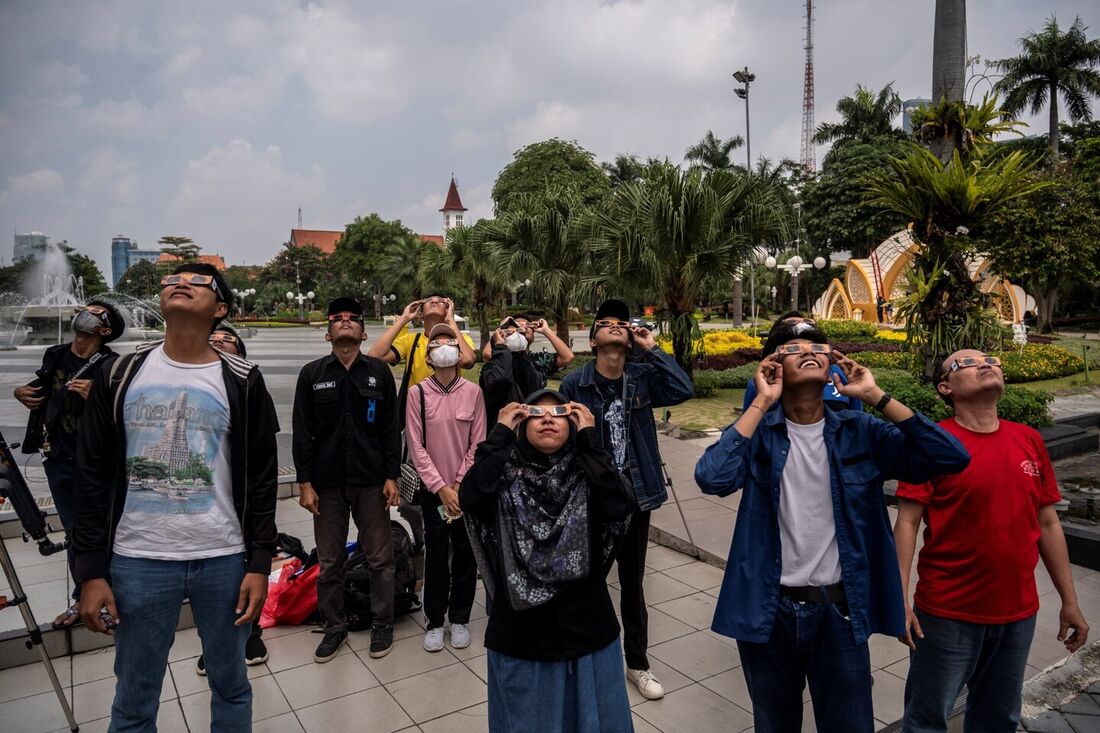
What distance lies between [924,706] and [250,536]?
2584mm

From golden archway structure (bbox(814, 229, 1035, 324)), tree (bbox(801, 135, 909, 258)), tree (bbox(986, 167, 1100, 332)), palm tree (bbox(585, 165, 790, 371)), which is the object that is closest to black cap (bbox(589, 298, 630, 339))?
palm tree (bbox(585, 165, 790, 371))

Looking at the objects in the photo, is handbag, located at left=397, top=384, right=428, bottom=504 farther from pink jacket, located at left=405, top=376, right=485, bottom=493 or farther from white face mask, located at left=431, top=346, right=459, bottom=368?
white face mask, located at left=431, top=346, right=459, bottom=368

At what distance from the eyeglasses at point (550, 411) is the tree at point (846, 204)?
4278 centimetres

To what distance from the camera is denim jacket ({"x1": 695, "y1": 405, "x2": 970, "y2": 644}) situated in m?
→ 2.34

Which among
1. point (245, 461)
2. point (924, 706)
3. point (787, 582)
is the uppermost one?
point (245, 461)

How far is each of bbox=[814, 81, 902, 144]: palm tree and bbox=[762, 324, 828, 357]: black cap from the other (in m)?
46.7

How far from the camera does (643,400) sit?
12.3ft

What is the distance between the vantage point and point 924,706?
2.55m

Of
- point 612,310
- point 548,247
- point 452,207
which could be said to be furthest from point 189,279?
point 452,207

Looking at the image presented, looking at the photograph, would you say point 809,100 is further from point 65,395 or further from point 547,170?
point 65,395

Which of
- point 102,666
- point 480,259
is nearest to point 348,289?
point 480,259

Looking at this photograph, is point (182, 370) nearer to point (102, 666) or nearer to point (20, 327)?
point (102, 666)

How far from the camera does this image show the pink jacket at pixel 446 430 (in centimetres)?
410

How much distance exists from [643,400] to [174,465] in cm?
226
